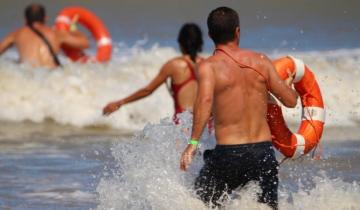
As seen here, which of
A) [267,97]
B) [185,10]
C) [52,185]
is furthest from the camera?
[185,10]

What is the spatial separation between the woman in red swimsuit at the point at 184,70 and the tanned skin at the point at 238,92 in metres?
3.28

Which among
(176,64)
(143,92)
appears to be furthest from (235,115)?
(176,64)

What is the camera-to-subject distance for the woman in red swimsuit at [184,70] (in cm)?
920

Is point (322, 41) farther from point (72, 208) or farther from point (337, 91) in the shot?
point (72, 208)

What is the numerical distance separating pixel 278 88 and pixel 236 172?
0.53 m

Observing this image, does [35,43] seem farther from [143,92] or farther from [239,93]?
[239,93]

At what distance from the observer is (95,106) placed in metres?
15.2

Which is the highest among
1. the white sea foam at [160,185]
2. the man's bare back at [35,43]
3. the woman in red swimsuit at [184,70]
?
the man's bare back at [35,43]

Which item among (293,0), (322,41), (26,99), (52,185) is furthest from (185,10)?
(52,185)

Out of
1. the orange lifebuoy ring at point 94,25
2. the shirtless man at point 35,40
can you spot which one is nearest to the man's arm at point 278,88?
the shirtless man at point 35,40

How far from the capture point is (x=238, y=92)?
582 centimetres

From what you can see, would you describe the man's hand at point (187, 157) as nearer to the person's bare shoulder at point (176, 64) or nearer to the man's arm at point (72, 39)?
the person's bare shoulder at point (176, 64)

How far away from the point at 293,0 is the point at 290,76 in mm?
23372

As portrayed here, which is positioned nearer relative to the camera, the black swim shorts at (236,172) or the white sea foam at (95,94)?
the black swim shorts at (236,172)
